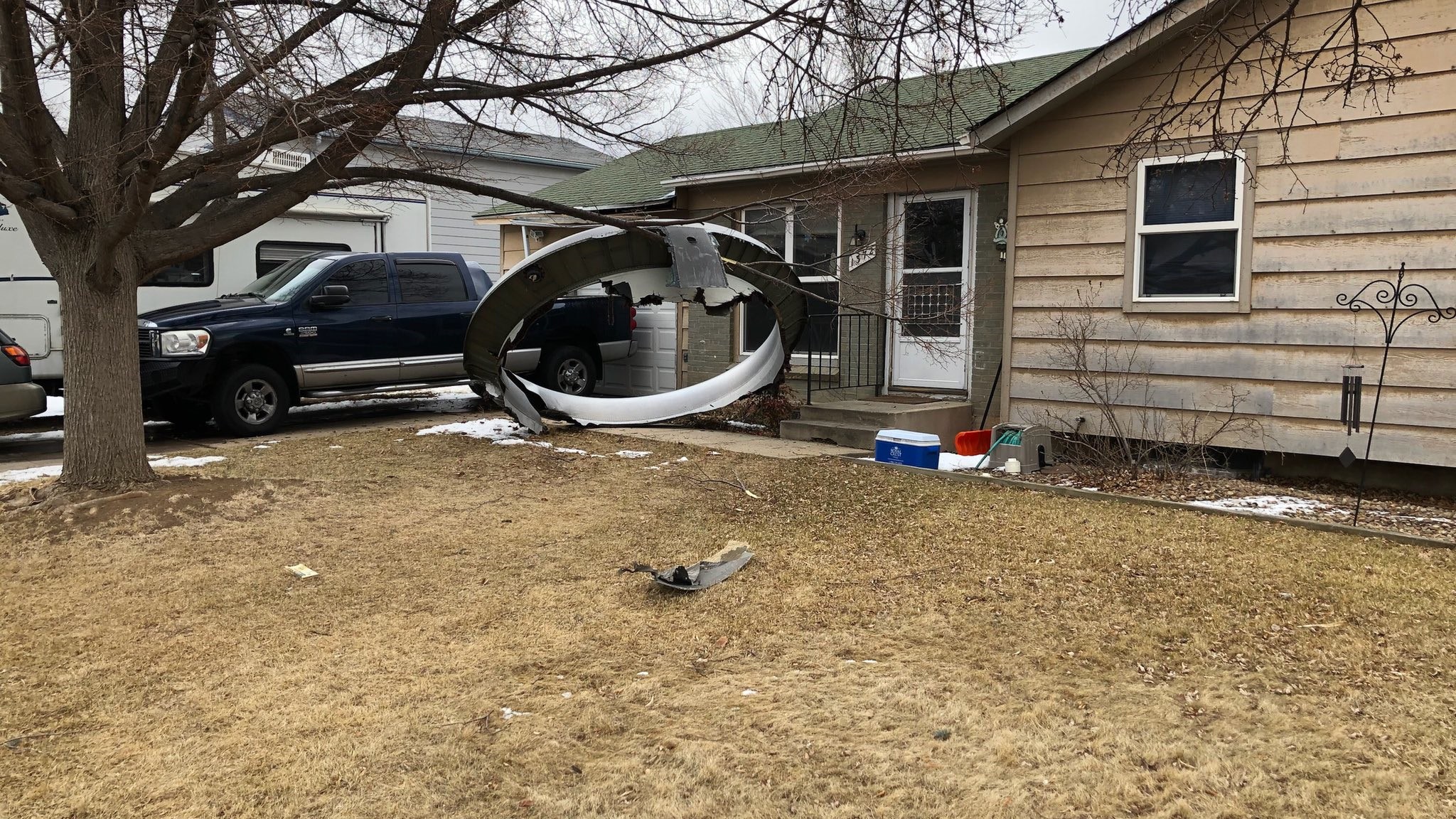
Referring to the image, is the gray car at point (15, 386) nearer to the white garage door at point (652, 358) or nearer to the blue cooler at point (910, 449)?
the white garage door at point (652, 358)

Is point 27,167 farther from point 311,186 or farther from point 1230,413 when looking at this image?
point 1230,413

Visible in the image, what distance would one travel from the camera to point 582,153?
853 inches

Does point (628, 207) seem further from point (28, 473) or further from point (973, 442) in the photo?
point (28, 473)

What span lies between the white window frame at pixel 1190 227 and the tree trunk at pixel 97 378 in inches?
292

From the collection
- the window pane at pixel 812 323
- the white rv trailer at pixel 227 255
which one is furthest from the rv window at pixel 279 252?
the window pane at pixel 812 323

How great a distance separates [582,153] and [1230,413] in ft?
52.7

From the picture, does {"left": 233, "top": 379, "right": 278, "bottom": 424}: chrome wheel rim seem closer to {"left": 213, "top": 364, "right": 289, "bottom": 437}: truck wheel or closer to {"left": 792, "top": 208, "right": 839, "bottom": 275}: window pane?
{"left": 213, "top": 364, "right": 289, "bottom": 437}: truck wheel

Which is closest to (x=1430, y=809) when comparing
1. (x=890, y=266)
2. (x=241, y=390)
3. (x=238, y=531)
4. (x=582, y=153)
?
(x=238, y=531)

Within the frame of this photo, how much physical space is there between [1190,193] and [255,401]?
8.92m

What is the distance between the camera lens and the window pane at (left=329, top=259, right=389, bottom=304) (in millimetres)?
11719

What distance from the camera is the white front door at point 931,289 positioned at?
34.6ft

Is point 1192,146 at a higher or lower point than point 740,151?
lower

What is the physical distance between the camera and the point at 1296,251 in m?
7.74

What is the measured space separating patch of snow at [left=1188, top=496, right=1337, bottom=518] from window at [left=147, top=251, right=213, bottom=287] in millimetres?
11303
